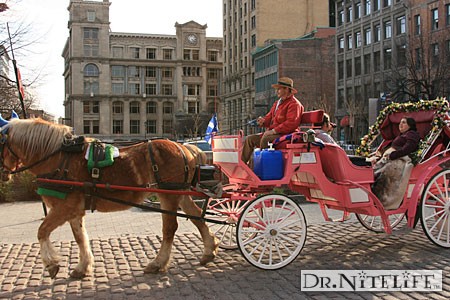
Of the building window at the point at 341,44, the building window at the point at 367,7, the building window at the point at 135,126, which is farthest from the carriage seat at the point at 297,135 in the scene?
the building window at the point at 135,126

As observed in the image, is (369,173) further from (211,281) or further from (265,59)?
(265,59)

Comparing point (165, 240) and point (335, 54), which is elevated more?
point (335, 54)

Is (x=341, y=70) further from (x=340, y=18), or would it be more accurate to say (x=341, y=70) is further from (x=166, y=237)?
(x=166, y=237)

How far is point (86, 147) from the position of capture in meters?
6.61

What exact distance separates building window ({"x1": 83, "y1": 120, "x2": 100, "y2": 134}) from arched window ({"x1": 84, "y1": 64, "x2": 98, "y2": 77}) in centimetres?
968

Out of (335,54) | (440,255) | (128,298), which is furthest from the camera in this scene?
(335,54)

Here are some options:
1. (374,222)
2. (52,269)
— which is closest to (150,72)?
(374,222)

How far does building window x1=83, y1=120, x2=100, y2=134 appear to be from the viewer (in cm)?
10344

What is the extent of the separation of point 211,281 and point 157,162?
1.77 metres

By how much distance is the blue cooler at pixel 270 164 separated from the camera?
7.12 m

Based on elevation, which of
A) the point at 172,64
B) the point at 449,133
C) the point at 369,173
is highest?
the point at 172,64

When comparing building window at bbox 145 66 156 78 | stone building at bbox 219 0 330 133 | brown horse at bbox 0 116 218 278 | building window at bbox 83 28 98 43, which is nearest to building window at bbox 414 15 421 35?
stone building at bbox 219 0 330 133

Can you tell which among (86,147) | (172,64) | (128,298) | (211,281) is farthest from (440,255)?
(172,64)

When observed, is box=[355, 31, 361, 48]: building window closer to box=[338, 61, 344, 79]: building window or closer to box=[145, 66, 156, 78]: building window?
box=[338, 61, 344, 79]: building window
